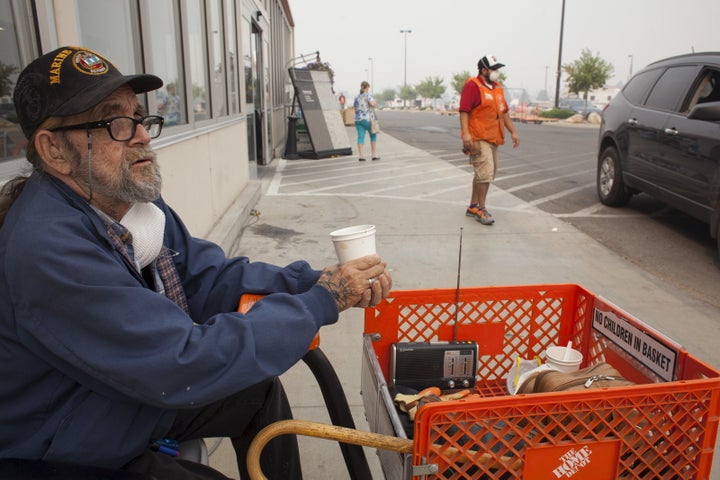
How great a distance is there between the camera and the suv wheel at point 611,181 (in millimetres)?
7586

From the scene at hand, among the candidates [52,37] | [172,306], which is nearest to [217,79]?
[52,37]

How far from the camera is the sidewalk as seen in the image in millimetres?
3271

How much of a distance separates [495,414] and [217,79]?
611 centimetres

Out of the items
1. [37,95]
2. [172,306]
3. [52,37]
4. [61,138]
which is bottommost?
[172,306]

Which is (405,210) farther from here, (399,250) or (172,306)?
(172,306)

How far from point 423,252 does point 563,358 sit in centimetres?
341

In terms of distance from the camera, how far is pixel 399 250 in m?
5.75

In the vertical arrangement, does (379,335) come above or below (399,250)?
above

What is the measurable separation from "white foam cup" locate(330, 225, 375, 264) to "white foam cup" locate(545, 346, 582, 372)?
3.19ft

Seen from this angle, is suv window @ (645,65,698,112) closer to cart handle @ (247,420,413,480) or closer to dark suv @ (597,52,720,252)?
dark suv @ (597,52,720,252)

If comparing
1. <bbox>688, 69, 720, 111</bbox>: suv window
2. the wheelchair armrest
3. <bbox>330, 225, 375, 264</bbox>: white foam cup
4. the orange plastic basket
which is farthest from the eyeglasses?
<bbox>688, 69, 720, 111</bbox>: suv window

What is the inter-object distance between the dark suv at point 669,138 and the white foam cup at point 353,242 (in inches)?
177

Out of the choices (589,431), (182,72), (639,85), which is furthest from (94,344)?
(639,85)

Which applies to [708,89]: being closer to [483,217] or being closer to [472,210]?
[483,217]
